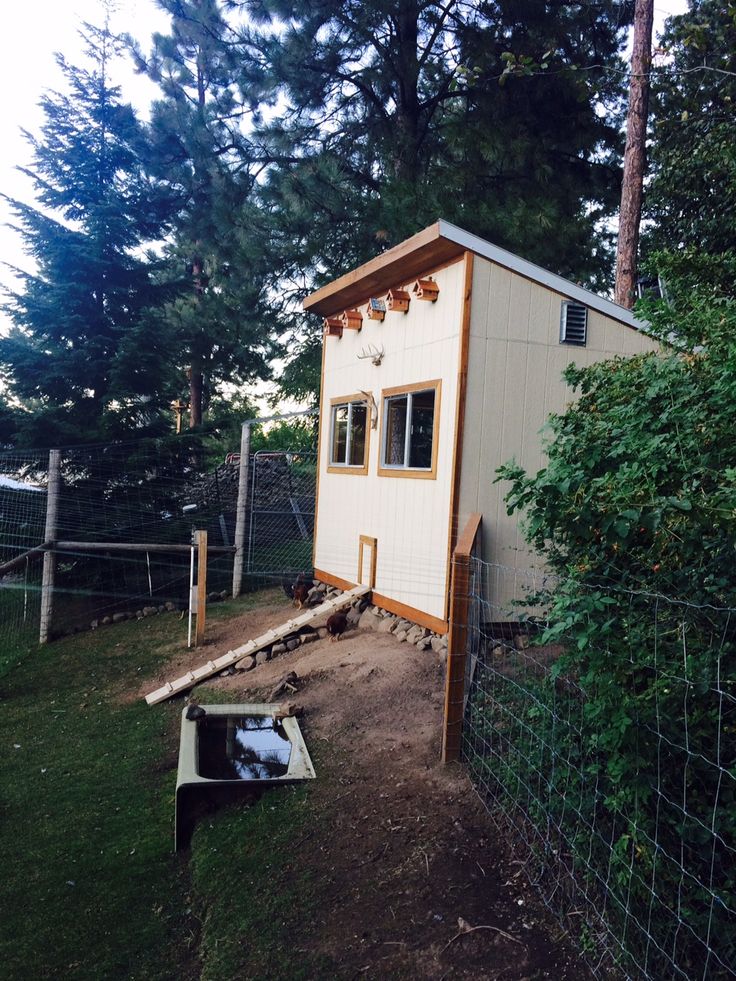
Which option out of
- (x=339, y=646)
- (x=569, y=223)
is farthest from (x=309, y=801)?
(x=569, y=223)

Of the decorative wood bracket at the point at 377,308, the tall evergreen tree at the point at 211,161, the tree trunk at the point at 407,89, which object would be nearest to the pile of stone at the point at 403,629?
the decorative wood bracket at the point at 377,308

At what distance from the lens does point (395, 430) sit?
25.3 ft

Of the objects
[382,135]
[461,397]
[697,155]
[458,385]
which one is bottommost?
[461,397]

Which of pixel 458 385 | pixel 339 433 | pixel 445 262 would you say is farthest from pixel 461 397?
pixel 339 433

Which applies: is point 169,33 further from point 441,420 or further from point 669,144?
point 441,420

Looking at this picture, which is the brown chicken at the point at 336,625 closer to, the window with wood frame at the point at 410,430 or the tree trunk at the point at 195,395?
the window with wood frame at the point at 410,430

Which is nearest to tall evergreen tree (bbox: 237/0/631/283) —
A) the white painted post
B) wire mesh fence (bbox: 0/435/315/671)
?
the white painted post

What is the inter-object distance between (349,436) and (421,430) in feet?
6.49

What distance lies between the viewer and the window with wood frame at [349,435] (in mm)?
8492

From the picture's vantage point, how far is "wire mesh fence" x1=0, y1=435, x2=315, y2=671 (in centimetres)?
941

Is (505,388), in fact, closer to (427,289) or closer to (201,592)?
(427,289)

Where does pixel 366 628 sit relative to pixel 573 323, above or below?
below

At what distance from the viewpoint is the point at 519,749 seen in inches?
136

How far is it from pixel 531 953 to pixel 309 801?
160 cm
